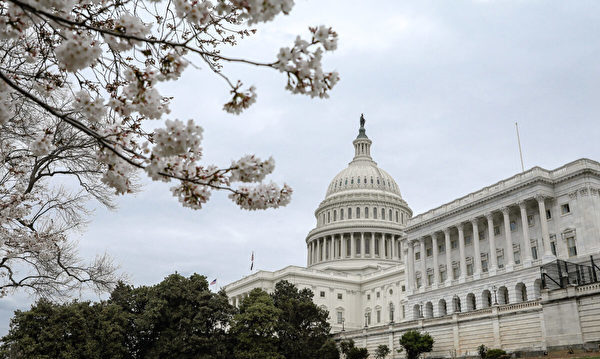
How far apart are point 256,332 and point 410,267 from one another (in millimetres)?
37667

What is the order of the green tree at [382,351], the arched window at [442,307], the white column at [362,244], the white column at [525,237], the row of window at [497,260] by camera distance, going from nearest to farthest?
the green tree at [382,351] → the row of window at [497,260] → the white column at [525,237] → the arched window at [442,307] → the white column at [362,244]

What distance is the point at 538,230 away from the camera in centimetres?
6862

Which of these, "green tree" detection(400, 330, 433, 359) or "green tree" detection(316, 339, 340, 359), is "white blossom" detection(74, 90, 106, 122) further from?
"green tree" detection(400, 330, 433, 359)

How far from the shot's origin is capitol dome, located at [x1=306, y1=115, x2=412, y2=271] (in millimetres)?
125875

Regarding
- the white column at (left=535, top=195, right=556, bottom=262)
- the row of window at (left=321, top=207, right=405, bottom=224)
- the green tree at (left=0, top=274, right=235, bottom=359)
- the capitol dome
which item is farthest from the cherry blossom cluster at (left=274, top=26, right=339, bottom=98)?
the row of window at (left=321, top=207, right=405, bottom=224)

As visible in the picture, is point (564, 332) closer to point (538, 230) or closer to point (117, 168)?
point (538, 230)

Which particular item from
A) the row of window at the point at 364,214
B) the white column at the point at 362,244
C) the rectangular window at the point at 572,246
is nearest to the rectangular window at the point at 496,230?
the rectangular window at the point at 572,246

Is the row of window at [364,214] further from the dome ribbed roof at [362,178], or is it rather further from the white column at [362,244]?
the dome ribbed roof at [362,178]

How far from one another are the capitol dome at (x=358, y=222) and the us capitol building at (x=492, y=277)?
19.5ft

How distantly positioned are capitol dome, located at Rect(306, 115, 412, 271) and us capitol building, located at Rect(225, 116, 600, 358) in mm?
5941

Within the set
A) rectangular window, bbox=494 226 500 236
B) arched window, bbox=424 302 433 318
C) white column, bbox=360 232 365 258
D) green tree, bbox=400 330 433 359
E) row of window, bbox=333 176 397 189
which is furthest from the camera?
row of window, bbox=333 176 397 189

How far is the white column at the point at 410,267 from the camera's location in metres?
87.1

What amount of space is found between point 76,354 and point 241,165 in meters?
46.5

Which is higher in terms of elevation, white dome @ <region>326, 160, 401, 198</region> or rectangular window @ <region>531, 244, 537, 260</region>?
white dome @ <region>326, 160, 401, 198</region>
